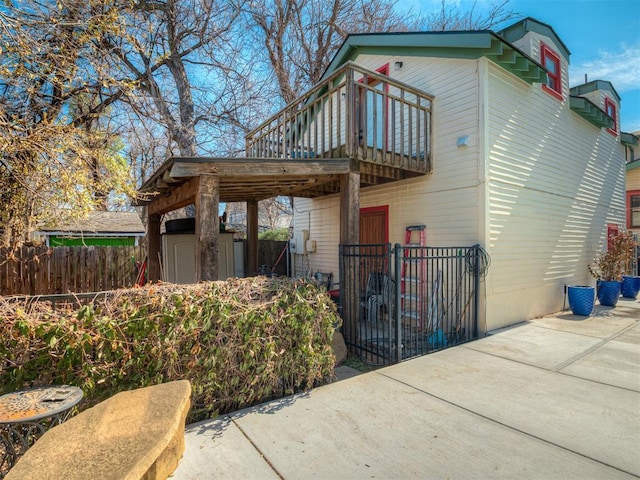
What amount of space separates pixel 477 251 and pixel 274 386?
3860mm

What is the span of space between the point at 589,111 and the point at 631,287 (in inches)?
196

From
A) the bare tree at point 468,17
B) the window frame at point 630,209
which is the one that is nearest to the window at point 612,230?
the window frame at point 630,209

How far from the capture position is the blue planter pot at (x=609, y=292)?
8.01 metres

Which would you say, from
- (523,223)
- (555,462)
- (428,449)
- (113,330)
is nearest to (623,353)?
(523,223)

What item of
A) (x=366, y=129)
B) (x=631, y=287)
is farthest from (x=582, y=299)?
(x=366, y=129)

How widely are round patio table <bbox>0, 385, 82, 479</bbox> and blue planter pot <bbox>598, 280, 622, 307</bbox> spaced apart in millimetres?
10024

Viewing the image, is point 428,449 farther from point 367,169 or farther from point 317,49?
point 317,49

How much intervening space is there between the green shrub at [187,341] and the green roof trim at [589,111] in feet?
26.2

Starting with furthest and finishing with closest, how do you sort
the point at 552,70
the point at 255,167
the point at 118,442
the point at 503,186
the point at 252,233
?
the point at 252,233 < the point at 552,70 < the point at 503,186 < the point at 255,167 < the point at 118,442

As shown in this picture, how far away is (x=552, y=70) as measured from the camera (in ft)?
25.1

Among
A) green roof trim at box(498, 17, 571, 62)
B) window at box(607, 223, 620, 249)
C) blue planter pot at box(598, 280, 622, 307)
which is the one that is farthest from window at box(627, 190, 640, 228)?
green roof trim at box(498, 17, 571, 62)

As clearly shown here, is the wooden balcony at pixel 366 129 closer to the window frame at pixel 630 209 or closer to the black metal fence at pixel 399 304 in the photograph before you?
the black metal fence at pixel 399 304

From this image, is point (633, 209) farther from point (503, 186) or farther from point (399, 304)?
point (399, 304)

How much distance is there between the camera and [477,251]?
220 inches
